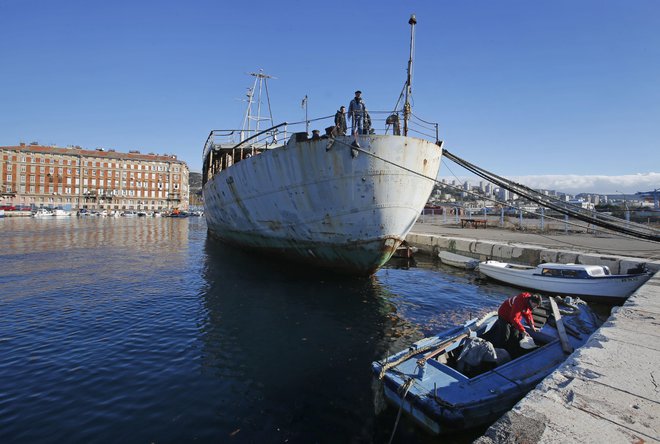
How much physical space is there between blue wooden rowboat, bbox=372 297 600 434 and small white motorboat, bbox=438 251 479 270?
956 cm

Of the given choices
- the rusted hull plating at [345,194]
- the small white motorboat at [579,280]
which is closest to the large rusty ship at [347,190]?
the rusted hull plating at [345,194]

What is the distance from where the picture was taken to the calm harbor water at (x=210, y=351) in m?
4.34

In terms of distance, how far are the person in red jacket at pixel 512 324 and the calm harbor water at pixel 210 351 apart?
6.04 ft

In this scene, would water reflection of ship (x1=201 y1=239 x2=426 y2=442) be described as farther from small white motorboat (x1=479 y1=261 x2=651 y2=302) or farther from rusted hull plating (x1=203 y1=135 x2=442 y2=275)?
small white motorboat (x1=479 y1=261 x2=651 y2=302)

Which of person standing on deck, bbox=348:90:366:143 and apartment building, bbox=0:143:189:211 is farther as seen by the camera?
apartment building, bbox=0:143:189:211

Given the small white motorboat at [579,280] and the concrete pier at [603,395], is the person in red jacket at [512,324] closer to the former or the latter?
the concrete pier at [603,395]

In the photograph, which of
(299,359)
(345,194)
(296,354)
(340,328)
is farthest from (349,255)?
(299,359)

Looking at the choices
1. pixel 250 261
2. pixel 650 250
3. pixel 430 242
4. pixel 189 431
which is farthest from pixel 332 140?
pixel 650 250

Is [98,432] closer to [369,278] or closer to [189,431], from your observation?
[189,431]

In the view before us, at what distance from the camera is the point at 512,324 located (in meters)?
5.90

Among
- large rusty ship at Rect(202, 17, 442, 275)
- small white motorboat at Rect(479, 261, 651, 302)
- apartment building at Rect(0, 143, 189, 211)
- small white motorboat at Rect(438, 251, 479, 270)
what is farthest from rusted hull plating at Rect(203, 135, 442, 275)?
apartment building at Rect(0, 143, 189, 211)

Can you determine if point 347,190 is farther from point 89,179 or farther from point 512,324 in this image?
point 89,179

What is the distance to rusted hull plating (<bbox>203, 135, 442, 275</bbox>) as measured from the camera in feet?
32.6

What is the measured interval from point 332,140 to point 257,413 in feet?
24.4
